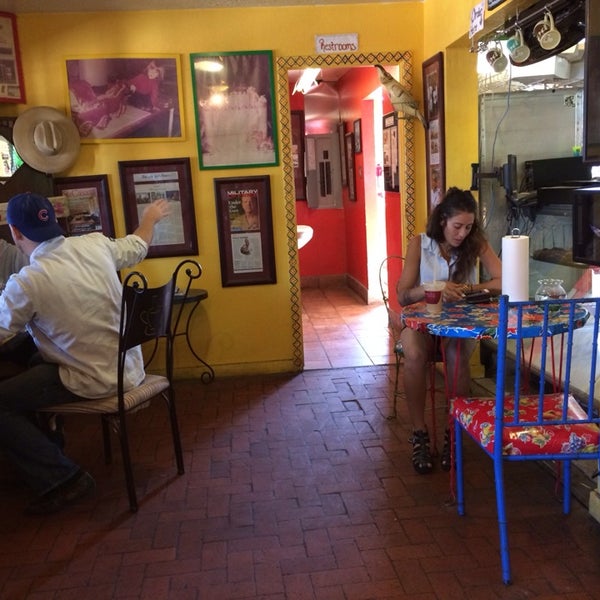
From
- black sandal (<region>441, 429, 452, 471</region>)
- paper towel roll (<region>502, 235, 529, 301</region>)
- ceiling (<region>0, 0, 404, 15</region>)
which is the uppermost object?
ceiling (<region>0, 0, 404, 15</region>)

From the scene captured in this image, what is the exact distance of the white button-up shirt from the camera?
2.42 meters

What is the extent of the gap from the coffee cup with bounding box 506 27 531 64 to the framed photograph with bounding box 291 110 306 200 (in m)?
4.48

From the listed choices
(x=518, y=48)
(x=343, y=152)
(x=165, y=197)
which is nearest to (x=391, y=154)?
(x=165, y=197)

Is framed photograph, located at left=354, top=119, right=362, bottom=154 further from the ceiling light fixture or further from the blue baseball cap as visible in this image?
the blue baseball cap

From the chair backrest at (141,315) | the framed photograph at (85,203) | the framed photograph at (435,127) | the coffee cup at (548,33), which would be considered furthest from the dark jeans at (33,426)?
the coffee cup at (548,33)

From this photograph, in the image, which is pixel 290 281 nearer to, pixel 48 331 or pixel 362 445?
pixel 362 445

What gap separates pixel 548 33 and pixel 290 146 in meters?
1.79

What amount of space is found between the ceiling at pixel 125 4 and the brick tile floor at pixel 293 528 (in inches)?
101

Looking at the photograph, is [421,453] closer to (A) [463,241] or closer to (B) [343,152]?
(A) [463,241]

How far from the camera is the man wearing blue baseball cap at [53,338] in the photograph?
2471mm

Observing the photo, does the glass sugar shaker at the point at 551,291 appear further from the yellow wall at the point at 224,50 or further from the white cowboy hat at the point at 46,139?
the white cowboy hat at the point at 46,139

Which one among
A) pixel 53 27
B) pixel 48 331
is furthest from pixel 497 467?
pixel 53 27

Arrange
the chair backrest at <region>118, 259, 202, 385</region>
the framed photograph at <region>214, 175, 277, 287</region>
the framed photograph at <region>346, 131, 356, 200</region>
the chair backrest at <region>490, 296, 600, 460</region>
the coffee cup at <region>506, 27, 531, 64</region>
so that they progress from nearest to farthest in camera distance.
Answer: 1. the chair backrest at <region>490, 296, 600, 460</region>
2. the chair backrest at <region>118, 259, 202, 385</region>
3. the coffee cup at <region>506, 27, 531, 64</region>
4. the framed photograph at <region>214, 175, 277, 287</region>
5. the framed photograph at <region>346, 131, 356, 200</region>

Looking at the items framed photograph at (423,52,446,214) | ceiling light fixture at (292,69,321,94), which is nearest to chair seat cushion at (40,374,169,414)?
framed photograph at (423,52,446,214)
